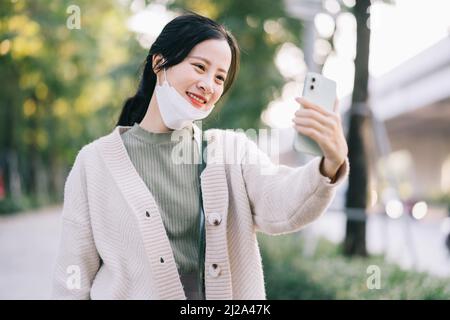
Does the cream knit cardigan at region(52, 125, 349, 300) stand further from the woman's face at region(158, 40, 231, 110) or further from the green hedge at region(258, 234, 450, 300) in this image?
the green hedge at region(258, 234, 450, 300)

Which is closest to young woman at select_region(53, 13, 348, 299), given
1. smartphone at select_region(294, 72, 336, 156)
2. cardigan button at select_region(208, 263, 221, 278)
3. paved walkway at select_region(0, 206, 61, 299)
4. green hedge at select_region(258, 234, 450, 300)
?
cardigan button at select_region(208, 263, 221, 278)

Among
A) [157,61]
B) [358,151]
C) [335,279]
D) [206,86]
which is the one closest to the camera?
[206,86]

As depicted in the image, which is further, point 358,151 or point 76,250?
point 358,151

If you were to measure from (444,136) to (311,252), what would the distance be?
22155mm

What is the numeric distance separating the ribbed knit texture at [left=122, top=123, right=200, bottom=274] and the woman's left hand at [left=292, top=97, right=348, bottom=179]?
56 cm

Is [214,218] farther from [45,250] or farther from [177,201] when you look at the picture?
[45,250]

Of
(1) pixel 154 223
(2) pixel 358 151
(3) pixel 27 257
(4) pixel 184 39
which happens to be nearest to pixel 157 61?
(4) pixel 184 39

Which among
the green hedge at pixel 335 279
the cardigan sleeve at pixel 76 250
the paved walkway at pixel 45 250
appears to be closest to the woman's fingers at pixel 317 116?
the cardigan sleeve at pixel 76 250

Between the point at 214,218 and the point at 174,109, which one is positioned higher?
the point at 174,109

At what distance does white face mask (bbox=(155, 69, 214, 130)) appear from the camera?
6.49ft

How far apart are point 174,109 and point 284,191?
0.47m

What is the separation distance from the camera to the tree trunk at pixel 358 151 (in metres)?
6.42

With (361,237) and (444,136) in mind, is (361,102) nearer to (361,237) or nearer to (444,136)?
(361,237)

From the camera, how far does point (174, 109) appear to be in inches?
78.9
